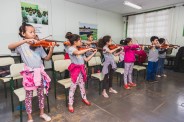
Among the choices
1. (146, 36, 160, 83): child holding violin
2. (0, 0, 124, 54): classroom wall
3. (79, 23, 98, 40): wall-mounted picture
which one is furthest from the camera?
(79, 23, 98, 40): wall-mounted picture

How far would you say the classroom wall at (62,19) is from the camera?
13.5 feet

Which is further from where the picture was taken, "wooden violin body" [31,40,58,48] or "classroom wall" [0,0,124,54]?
"classroom wall" [0,0,124,54]

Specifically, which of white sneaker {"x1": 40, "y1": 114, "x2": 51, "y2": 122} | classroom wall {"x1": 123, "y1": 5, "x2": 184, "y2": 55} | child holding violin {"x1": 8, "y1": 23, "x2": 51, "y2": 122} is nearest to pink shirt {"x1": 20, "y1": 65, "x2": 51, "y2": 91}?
Result: child holding violin {"x1": 8, "y1": 23, "x2": 51, "y2": 122}

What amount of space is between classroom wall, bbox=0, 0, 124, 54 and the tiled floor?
2164 millimetres

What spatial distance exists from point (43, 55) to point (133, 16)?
6.80 m

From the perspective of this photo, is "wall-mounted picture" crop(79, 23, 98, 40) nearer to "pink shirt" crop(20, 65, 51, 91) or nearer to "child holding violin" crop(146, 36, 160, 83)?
"child holding violin" crop(146, 36, 160, 83)

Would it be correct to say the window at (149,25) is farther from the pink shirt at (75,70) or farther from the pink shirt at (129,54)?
the pink shirt at (75,70)

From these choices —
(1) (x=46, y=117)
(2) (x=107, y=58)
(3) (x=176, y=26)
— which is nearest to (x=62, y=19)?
(2) (x=107, y=58)

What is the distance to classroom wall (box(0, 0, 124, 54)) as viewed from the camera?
4125 millimetres

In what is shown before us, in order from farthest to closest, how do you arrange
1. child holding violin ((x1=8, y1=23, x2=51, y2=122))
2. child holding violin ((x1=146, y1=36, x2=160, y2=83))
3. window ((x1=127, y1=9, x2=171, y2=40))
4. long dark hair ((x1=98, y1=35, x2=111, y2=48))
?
window ((x1=127, y1=9, x2=171, y2=40)) → child holding violin ((x1=146, y1=36, x2=160, y2=83)) → long dark hair ((x1=98, y1=35, x2=111, y2=48)) → child holding violin ((x1=8, y1=23, x2=51, y2=122))

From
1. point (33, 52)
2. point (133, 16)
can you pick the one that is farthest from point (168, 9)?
point (33, 52)

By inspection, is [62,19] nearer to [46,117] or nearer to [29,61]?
[29,61]

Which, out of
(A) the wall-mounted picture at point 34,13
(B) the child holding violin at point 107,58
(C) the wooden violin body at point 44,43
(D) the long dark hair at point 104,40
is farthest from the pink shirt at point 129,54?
(A) the wall-mounted picture at point 34,13

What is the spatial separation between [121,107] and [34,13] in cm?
444
